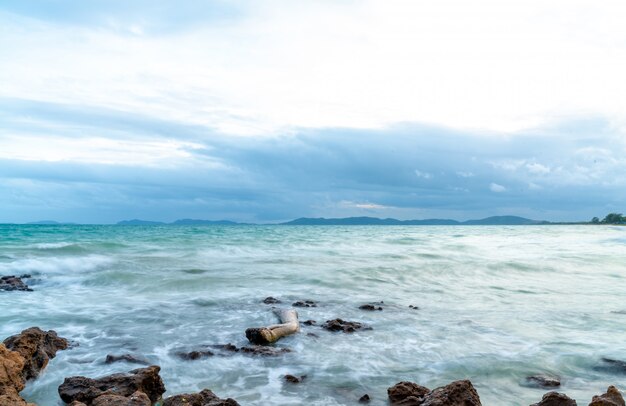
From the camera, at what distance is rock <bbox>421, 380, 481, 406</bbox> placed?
5.70m

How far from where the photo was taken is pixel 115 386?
6234 mm

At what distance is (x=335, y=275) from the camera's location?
20.6 metres

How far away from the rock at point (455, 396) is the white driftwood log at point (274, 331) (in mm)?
4111

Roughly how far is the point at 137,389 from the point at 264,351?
293cm

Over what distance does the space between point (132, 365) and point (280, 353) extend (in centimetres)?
244

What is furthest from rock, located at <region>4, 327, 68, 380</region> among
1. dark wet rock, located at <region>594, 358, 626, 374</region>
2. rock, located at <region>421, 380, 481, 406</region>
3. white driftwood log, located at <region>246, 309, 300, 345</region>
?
dark wet rock, located at <region>594, 358, 626, 374</region>

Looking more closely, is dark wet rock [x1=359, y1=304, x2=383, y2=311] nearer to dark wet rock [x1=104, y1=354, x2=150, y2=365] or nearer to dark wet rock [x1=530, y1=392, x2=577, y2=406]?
dark wet rock [x1=104, y1=354, x2=150, y2=365]

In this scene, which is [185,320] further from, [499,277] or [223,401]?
[499,277]

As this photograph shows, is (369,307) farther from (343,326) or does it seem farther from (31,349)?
(31,349)

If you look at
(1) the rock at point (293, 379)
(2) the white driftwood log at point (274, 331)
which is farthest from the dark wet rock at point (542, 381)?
(2) the white driftwood log at point (274, 331)

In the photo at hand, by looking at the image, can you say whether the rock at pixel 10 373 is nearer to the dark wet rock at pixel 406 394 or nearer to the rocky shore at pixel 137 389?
the rocky shore at pixel 137 389

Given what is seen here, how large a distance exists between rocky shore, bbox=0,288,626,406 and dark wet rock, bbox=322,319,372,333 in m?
3.15

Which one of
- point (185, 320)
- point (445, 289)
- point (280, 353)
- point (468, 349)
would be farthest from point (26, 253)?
point (468, 349)

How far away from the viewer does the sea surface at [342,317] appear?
7.52 meters
